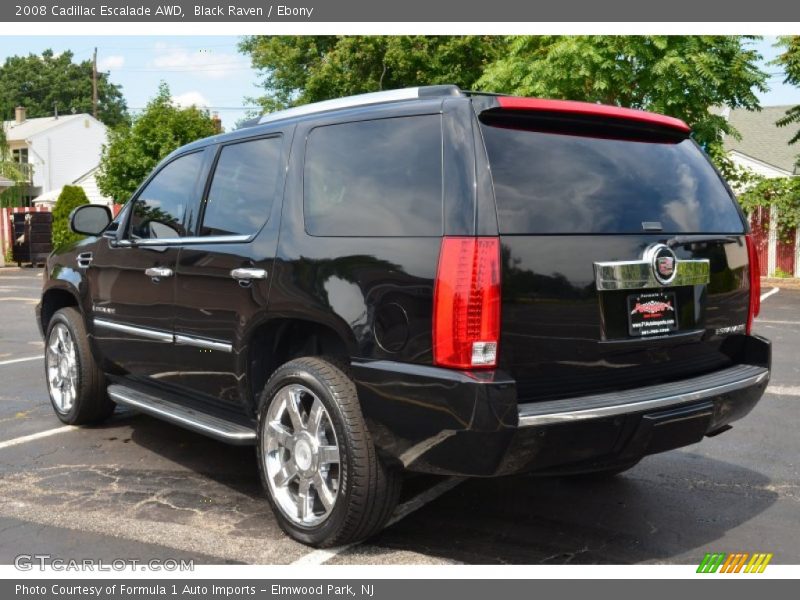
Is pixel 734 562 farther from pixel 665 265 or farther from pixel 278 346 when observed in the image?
pixel 278 346

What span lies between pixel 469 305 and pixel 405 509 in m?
1.57

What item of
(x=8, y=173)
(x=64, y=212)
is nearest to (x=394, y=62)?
(x=64, y=212)

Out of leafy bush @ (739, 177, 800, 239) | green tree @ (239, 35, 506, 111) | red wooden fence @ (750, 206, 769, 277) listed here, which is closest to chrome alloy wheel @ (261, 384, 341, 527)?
leafy bush @ (739, 177, 800, 239)

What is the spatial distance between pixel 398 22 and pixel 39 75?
99.4 m

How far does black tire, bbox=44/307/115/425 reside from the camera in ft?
20.1

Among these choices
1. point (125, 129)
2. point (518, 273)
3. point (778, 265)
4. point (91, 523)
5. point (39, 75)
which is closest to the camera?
point (518, 273)

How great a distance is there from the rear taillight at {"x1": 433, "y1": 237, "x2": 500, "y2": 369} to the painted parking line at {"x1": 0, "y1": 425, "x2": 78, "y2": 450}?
3.78m

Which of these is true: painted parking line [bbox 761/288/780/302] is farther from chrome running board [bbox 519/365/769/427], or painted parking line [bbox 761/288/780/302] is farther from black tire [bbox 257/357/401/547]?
black tire [bbox 257/357/401/547]

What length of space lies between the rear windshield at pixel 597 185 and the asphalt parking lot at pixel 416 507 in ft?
4.66

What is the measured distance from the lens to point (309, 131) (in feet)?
14.2

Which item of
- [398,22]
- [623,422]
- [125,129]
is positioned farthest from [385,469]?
[125,129]

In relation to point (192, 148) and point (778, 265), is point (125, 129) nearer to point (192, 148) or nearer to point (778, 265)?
point (778, 265)

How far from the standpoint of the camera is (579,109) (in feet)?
12.6

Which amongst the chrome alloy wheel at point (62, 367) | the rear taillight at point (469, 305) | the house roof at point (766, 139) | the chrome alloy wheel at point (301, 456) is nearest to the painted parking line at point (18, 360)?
the chrome alloy wheel at point (62, 367)
